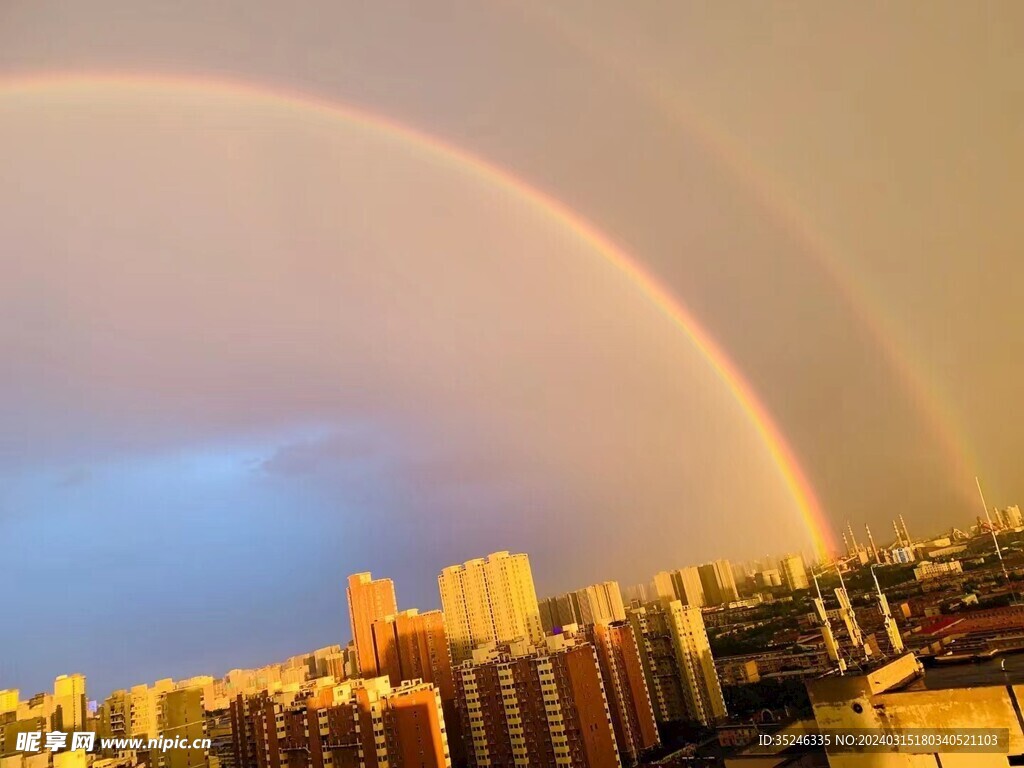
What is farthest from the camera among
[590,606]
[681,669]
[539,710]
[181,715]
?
[590,606]

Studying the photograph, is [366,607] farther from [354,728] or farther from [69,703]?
[354,728]

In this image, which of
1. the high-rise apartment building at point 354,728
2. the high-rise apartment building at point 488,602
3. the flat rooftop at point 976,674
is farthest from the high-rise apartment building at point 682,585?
the flat rooftop at point 976,674

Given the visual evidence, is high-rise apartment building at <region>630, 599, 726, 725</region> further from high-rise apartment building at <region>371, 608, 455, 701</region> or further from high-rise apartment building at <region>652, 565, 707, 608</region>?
high-rise apartment building at <region>652, 565, 707, 608</region>

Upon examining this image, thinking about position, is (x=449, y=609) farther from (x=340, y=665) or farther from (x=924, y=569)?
Result: (x=924, y=569)

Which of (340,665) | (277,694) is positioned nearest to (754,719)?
(277,694)

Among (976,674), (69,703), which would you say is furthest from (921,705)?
(69,703)

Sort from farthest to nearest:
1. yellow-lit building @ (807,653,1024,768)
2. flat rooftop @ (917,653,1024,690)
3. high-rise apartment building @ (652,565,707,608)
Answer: high-rise apartment building @ (652,565,707,608)
flat rooftop @ (917,653,1024,690)
yellow-lit building @ (807,653,1024,768)

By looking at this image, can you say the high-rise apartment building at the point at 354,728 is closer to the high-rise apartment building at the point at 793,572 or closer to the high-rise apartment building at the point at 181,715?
the high-rise apartment building at the point at 181,715

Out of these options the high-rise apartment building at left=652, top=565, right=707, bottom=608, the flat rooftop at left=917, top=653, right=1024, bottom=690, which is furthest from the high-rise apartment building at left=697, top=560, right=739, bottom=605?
the flat rooftop at left=917, top=653, right=1024, bottom=690
